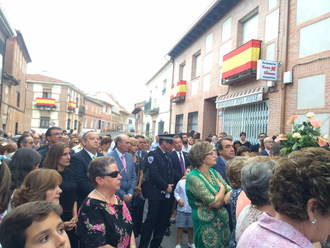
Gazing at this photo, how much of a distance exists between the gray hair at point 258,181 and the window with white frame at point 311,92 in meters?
5.93

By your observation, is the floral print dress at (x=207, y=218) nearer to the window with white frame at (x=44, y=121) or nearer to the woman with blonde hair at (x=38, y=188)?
the woman with blonde hair at (x=38, y=188)

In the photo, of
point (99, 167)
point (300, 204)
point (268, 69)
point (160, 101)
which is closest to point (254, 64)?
point (268, 69)

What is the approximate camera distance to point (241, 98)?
34.1 feet

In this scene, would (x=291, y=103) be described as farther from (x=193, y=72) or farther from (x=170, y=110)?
(x=170, y=110)

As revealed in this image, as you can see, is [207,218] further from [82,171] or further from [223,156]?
[223,156]

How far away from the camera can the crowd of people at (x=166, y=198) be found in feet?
4.43

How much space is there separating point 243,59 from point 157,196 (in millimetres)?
6663

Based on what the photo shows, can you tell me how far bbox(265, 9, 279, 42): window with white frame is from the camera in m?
9.16

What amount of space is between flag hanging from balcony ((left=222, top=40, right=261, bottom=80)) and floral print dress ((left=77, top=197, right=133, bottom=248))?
8.13 metres

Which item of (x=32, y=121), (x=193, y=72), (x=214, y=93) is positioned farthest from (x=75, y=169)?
(x=32, y=121)

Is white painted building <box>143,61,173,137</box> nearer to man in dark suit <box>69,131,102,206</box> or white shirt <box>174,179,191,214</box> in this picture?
white shirt <box>174,179,191,214</box>

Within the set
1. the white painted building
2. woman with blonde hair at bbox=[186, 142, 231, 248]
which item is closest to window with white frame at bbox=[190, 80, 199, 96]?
the white painted building

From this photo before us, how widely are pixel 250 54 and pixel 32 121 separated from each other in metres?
44.4

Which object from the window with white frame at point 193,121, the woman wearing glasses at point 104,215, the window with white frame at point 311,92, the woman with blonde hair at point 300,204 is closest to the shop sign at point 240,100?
the window with white frame at point 311,92
